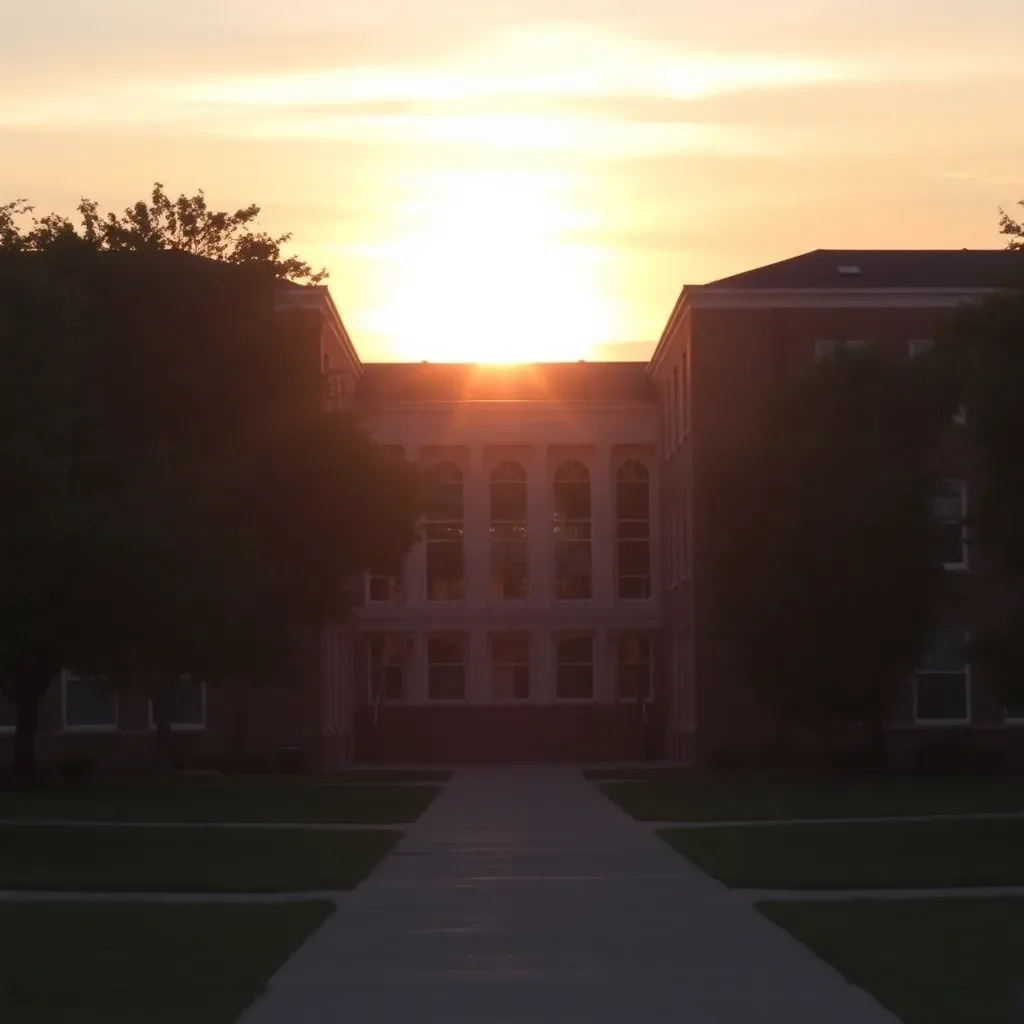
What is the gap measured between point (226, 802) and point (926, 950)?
2024cm

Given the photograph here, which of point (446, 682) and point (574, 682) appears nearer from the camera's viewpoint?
point (446, 682)

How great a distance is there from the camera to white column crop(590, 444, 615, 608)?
5447 centimetres

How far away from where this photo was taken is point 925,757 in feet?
136

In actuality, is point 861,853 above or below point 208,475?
below

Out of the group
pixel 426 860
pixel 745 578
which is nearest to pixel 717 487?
pixel 745 578

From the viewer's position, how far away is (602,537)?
5459 centimetres

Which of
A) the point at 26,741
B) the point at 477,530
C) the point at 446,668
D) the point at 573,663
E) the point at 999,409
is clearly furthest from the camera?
the point at 573,663

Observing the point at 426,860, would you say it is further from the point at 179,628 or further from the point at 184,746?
the point at 184,746

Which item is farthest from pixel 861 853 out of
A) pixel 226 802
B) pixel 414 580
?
pixel 414 580

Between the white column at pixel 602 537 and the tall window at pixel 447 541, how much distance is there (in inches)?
149

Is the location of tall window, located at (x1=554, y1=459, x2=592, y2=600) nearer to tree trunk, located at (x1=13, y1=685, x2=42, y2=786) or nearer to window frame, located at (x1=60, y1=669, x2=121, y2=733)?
window frame, located at (x1=60, y1=669, x2=121, y2=733)

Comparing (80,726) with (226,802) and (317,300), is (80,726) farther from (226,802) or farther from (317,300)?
(226,802)

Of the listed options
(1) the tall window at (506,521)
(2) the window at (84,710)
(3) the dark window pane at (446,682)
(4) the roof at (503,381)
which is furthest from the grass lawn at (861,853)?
(4) the roof at (503,381)

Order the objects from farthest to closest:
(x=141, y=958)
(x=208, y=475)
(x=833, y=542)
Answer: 1. (x=833, y=542)
2. (x=208, y=475)
3. (x=141, y=958)
